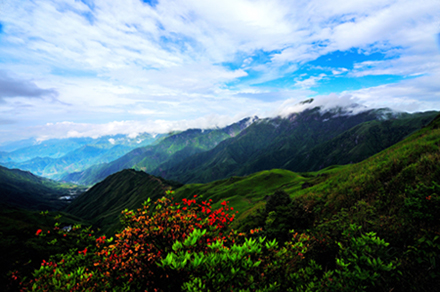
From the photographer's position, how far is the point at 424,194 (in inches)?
373

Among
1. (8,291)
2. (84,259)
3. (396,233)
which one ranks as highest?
(396,233)

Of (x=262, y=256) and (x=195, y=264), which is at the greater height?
(x=195, y=264)

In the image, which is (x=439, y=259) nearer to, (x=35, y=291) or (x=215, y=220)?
(x=215, y=220)

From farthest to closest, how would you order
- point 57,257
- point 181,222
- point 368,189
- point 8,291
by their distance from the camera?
point 368,189, point 57,257, point 181,222, point 8,291

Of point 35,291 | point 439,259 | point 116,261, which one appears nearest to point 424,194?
point 439,259

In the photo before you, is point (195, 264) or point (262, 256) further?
point (262, 256)

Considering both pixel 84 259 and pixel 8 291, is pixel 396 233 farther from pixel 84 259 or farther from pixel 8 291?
pixel 8 291

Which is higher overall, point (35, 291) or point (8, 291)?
point (35, 291)

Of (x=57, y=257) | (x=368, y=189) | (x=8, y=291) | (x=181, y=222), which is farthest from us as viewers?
(x=368, y=189)

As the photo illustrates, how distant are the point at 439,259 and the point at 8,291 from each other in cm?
1804

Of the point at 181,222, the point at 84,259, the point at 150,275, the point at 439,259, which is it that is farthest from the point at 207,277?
the point at 84,259

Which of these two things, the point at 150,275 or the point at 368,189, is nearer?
the point at 150,275

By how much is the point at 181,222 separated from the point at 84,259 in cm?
584

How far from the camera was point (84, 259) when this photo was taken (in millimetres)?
10086
